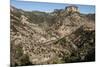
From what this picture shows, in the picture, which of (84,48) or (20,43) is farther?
(84,48)

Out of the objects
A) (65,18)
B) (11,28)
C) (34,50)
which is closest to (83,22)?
(65,18)

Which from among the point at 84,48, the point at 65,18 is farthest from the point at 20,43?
the point at 84,48

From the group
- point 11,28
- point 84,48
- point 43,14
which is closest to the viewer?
point 11,28

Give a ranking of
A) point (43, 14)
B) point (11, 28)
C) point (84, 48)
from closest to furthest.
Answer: point (11, 28) → point (43, 14) → point (84, 48)

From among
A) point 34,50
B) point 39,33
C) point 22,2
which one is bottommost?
point 34,50

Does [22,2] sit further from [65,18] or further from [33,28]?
[65,18]

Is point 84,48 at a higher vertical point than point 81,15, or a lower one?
lower
